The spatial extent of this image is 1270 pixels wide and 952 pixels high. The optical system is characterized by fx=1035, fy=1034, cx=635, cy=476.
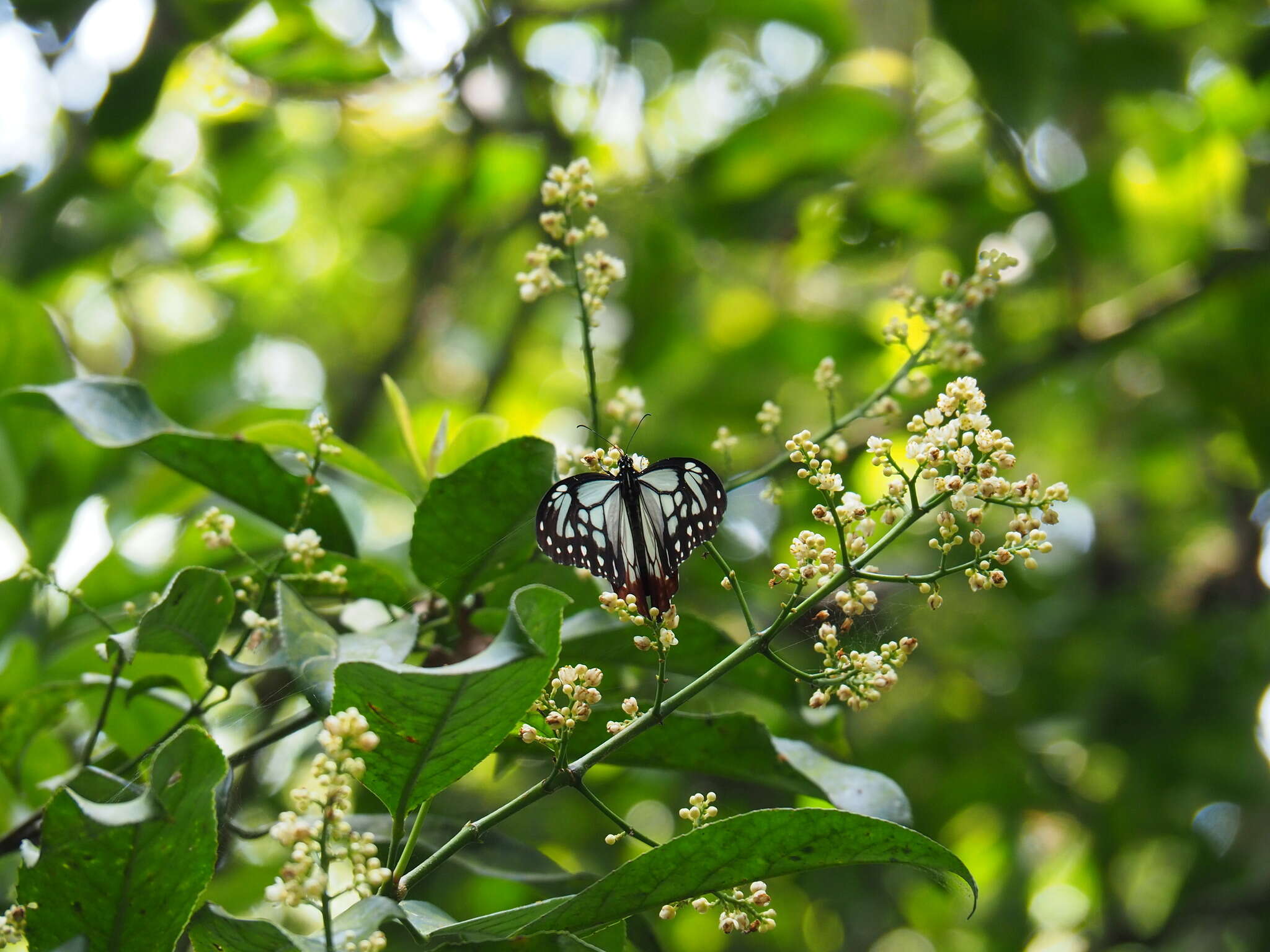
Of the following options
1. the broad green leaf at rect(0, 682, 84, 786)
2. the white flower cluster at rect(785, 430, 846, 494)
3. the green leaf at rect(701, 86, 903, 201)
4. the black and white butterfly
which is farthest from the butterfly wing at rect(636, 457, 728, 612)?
the green leaf at rect(701, 86, 903, 201)

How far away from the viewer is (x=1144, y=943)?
2799 millimetres

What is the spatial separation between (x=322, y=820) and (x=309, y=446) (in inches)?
28.2

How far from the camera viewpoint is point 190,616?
3.40 ft

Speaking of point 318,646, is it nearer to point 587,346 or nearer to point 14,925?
point 14,925

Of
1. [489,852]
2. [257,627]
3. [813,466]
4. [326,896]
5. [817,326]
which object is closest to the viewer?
[326,896]

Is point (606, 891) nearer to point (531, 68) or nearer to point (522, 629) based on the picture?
point (522, 629)

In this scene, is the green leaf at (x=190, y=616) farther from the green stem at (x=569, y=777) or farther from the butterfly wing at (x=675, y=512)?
the butterfly wing at (x=675, y=512)

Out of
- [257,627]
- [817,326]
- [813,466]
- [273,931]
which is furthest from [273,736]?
[817,326]

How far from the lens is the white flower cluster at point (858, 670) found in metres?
0.93

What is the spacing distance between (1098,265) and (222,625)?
303 cm

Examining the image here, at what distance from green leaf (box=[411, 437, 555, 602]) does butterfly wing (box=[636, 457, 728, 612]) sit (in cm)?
13

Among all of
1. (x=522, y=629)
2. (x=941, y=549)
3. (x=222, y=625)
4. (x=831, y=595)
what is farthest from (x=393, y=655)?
(x=941, y=549)

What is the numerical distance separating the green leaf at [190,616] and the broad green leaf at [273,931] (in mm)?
267

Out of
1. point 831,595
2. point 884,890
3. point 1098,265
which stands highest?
point 831,595
